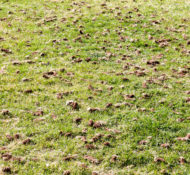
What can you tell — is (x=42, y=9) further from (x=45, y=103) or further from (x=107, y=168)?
(x=107, y=168)

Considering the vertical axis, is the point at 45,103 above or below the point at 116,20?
below

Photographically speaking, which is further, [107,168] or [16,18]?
[16,18]

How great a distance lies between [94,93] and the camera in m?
6.07

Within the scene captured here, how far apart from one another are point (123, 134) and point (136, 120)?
448mm

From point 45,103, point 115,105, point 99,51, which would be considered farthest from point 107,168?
point 99,51

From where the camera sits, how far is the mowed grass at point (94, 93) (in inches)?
178

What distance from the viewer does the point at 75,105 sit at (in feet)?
18.5

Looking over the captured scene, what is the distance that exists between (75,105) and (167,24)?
548 centimetres

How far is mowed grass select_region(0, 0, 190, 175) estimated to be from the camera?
452cm

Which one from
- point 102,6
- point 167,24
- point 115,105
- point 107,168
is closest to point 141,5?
point 102,6

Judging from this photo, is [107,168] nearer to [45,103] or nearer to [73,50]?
[45,103]

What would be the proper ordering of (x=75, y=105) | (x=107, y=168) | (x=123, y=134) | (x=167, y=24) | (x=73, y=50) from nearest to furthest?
(x=107, y=168)
(x=123, y=134)
(x=75, y=105)
(x=73, y=50)
(x=167, y=24)

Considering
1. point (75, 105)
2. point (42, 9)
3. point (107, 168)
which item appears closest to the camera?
point (107, 168)

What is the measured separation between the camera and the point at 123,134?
16.4 feet
